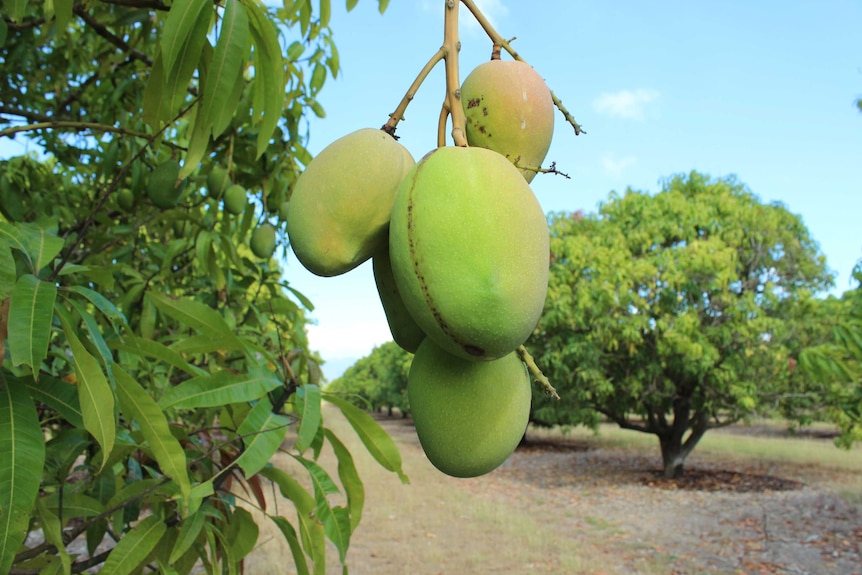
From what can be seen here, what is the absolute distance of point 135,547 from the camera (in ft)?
4.85

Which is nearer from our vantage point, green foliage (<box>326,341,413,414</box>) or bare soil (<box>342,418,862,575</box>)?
bare soil (<box>342,418,862,575</box>)

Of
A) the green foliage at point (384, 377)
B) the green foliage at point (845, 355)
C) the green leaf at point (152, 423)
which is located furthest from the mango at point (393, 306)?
the green foliage at point (384, 377)

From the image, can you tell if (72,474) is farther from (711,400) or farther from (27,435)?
(711,400)

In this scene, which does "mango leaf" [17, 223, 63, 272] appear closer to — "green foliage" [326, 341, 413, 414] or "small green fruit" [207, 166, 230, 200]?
"small green fruit" [207, 166, 230, 200]

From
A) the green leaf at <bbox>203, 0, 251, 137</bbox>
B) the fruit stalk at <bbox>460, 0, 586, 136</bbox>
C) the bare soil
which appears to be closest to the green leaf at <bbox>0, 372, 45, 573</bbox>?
the green leaf at <bbox>203, 0, 251, 137</bbox>

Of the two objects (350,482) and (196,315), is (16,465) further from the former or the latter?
(350,482)

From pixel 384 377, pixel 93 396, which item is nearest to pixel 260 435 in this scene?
pixel 93 396

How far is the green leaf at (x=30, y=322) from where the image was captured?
98 centimetres

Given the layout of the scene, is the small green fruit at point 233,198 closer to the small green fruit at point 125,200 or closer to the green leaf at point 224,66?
the small green fruit at point 125,200

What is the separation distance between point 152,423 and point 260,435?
1.05ft

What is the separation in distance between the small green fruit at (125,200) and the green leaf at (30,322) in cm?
193

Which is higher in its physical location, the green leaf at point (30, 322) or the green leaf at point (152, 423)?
the green leaf at point (30, 322)

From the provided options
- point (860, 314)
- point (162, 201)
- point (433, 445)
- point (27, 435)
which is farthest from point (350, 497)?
point (860, 314)

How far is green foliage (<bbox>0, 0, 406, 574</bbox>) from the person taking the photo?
106 cm
